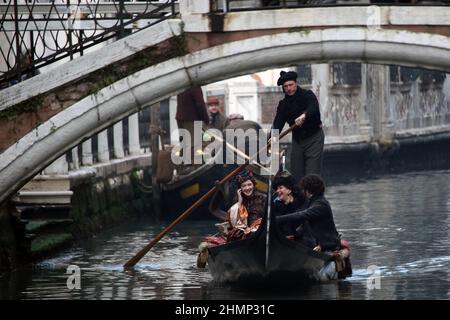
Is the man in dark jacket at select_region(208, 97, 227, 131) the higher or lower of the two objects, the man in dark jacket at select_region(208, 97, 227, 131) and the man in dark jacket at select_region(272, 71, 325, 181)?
the lower

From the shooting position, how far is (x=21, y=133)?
12422 mm

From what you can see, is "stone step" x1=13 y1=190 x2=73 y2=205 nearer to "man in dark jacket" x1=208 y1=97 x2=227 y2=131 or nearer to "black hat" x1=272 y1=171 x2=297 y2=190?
"black hat" x1=272 y1=171 x2=297 y2=190

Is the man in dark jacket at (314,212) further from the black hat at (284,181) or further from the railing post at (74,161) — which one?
the railing post at (74,161)

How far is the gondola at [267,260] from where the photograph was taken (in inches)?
508

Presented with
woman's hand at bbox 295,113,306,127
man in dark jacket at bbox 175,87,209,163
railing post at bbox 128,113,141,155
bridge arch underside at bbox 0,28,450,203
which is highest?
bridge arch underside at bbox 0,28,450,203

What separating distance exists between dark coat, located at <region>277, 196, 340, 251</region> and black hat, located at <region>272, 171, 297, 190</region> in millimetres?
342

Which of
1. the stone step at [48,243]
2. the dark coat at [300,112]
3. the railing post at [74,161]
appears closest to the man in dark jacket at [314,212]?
the dark coat at [300,112]

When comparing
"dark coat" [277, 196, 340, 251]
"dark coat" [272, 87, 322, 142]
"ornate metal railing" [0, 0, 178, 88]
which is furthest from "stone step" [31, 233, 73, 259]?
"dark coat" [277, 196, 340, 251]

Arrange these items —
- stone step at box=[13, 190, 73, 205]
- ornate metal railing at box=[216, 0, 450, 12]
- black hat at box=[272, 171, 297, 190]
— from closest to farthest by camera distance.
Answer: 1. ornate metal railing at box=[216, 0, 450, 12]
2. black hat at box=[272, 171, 297, 190]
3. stone step at box=[13, 190, 73, 205]

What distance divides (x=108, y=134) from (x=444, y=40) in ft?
27.6

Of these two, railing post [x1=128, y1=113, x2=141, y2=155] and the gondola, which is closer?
the gondola

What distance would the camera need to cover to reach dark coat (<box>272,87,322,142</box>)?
44.9ft

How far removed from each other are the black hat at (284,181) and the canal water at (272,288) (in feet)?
2.48

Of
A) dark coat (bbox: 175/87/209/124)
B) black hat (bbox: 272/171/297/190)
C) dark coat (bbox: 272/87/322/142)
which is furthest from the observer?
dark coat (bbox: 175/87/209/124)
